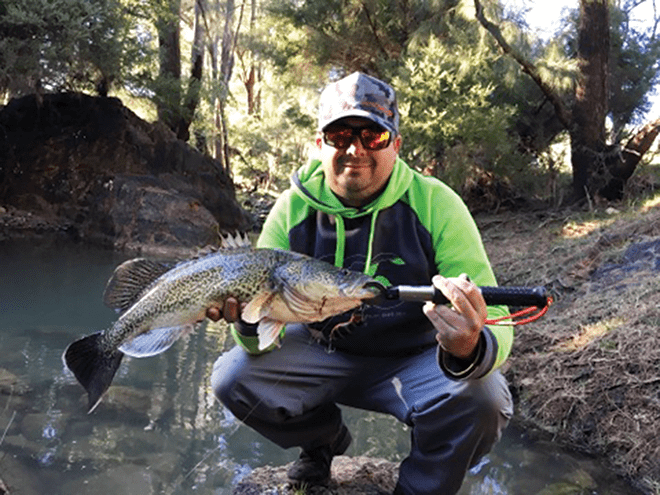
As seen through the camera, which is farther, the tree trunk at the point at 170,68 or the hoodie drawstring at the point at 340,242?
the tree trunk at the point at 170,68

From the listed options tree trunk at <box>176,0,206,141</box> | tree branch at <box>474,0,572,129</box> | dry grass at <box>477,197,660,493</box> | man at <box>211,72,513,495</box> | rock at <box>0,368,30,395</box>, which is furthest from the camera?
tree trunk at <box>176,0,206,141</box>

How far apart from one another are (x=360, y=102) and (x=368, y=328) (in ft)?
3.38

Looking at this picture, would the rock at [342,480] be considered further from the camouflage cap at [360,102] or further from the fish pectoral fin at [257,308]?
the camouflage cap at [360,102]

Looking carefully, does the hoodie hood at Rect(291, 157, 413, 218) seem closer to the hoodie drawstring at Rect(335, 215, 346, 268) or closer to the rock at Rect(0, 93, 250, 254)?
the hoodie drawstring at Rect(335, 215, 346, 268)

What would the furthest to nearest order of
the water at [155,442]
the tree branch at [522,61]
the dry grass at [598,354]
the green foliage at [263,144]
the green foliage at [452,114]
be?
the green foliage at [263,144]
the green foliage at [452,114]
the tree branch at [522,61]
the dry grass at [598,354]
the water at [155,442]

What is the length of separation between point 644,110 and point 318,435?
14961mm

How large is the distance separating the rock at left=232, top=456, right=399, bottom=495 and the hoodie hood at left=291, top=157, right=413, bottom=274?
1.13m

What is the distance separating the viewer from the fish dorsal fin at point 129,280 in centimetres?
286

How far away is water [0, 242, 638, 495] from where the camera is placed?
11.1 ft

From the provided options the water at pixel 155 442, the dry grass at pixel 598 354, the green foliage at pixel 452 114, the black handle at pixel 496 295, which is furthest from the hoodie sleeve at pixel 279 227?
the green foliage at pixel 452 114

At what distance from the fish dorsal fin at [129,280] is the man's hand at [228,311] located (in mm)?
385

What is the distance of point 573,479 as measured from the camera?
3.62 meters

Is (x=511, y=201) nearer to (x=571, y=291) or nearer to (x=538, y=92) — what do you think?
(x=538, y=92)

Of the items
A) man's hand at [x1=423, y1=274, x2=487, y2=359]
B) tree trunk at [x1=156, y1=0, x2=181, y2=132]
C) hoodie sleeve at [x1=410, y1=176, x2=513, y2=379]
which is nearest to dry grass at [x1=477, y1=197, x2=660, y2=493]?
hoodie sleeve at [x1=410, y1=176, x2=513, y2=379]
